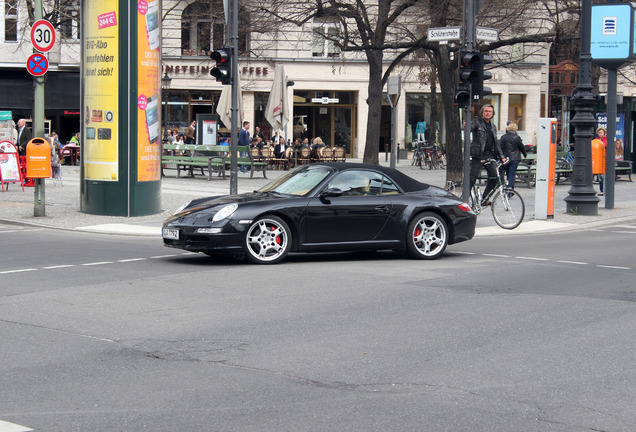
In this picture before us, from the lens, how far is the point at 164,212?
19.0m

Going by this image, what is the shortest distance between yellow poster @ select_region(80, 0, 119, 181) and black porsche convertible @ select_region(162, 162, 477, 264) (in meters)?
6.17

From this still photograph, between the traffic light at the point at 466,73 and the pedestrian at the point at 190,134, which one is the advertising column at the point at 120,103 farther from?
the pedestrian at the point at 190,134

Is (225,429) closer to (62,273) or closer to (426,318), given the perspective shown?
(426,318)

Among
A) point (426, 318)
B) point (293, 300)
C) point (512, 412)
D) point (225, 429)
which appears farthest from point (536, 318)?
point (225, 429)

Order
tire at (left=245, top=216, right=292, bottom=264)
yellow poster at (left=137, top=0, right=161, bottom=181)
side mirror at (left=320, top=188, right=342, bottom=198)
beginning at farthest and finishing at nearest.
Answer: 1. yellow poster at (left=137, top=0, right=161, bottom=181)
2. side mirror at (left=320, top=188, right=342, bottom=198)
3. tire at (left=245, top=216, right=292, bottom=264)

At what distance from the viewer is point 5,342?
24.0 ft

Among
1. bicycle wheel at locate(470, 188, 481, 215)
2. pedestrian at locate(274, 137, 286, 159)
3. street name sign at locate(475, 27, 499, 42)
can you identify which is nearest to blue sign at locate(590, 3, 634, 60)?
street name sign at locate(475, 27, 499, 42)

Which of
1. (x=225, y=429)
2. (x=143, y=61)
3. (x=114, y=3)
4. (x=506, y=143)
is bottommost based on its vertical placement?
(x=225, y=429)

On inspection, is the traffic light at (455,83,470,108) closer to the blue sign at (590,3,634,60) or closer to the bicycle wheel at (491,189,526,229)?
the bicycle wheel at (491,189,526,229)

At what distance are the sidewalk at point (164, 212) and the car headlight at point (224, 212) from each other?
4.30 meters

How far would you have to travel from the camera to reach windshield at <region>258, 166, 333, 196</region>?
40.5ft

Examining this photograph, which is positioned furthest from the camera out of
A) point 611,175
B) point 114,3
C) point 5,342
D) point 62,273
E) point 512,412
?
point 611,175

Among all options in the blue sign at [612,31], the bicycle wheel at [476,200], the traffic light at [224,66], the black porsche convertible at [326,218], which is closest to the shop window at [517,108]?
the blue sign at [612,31]

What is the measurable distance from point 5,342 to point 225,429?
2903 millimetres
